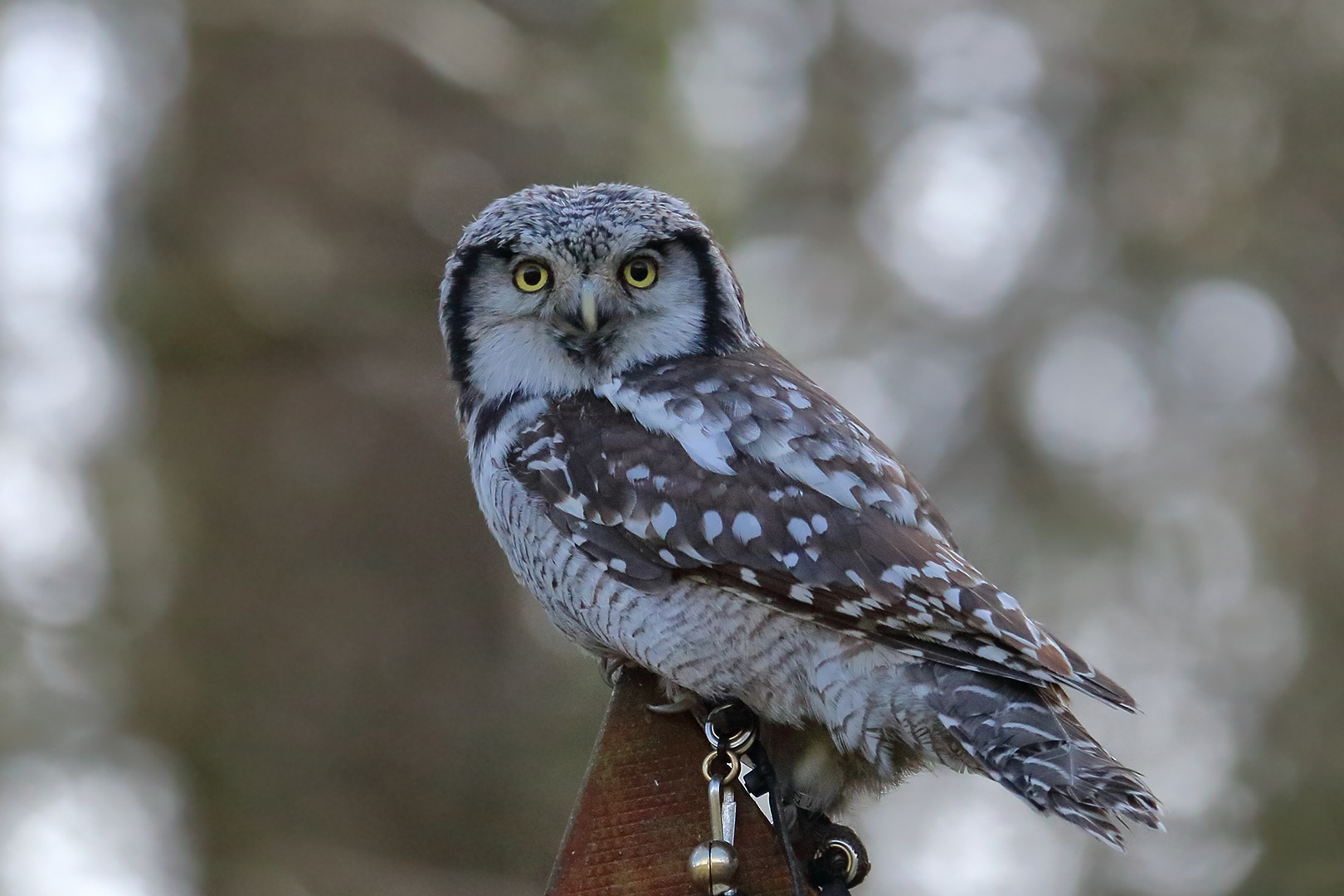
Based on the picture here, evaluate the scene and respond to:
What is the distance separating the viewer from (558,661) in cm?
528

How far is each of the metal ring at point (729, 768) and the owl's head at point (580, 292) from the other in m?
0.95

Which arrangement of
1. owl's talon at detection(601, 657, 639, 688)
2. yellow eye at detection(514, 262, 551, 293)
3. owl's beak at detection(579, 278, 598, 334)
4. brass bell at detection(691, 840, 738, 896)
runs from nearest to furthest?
brass bell at detection(691, 840, 738, 896)
owl's talon at detection(601, 657, 639, 688)
owl's beak at detection(579, 278, 598, 334)
yellow eye at detection(514, 262, 551, 293)

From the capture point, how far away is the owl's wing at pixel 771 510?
7.50 ft

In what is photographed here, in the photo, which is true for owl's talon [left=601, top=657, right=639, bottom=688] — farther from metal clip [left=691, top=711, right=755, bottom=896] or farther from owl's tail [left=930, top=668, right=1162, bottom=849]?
owl's tail [left=930, top=668, right=1162, bottom=849]

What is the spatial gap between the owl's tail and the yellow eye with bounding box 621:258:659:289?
1146 mm

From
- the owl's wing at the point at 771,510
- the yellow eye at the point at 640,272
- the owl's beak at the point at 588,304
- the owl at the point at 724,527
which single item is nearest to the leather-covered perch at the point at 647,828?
the owl at the point at 724,527

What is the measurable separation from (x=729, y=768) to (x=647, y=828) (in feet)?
0.56

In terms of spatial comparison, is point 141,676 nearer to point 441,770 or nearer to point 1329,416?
point 441,770

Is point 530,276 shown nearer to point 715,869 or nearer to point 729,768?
point 729,768

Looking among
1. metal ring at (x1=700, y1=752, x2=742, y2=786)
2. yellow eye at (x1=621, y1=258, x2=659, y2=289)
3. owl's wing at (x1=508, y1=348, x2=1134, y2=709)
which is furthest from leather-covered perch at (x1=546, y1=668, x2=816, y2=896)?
yellow eye at (x1=621, y1=258, x2=659, y2=289)

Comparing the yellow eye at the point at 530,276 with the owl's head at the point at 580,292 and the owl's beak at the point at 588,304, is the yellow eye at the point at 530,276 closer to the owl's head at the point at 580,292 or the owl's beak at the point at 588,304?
the owl's head at the point at 580,292

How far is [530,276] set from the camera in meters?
2.95

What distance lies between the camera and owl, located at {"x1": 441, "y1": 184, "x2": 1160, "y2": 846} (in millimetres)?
2217

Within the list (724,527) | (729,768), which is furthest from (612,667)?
(729,768)
